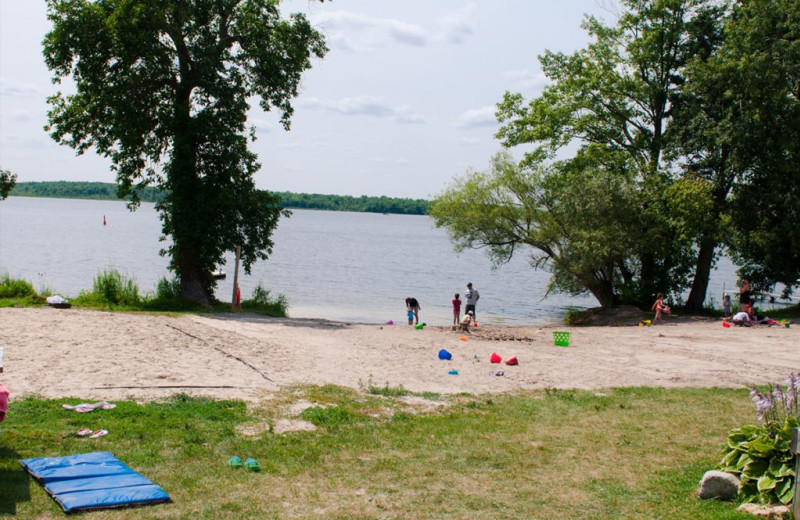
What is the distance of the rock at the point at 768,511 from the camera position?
6371mm

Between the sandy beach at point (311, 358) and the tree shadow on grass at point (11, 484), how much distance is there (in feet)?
10.2

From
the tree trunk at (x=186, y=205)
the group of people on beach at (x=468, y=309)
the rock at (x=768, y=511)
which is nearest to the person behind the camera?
the rock at (x=768, y=511)

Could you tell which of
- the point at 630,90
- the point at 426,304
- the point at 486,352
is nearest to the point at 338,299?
the point at 426,304

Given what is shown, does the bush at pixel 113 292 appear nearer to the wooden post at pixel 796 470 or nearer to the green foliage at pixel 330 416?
the green foliage at pixel 330 416

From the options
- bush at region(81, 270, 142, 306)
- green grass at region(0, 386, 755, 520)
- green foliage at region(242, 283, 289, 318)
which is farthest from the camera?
green foliage at region(242, 283, 289, 318)

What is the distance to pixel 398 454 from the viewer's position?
28.7ft

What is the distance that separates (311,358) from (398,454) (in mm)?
7088

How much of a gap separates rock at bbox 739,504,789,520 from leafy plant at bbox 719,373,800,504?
133 millimetres

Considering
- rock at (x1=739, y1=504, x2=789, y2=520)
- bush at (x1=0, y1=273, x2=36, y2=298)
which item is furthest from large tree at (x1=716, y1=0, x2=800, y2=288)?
bush at (x1=0, y1=273, x2=36, y2=298)

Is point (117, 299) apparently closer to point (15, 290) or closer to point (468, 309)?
point (15, 290)

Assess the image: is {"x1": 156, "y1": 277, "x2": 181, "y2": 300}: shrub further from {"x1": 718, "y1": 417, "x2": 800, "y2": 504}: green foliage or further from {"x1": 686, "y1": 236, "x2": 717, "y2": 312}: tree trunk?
{"x1": 686, "y1": 236, "x2": 717, "y2": 312}: tree trunk

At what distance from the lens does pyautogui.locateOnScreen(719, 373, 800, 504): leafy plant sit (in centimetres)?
672

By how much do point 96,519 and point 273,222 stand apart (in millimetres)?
20336

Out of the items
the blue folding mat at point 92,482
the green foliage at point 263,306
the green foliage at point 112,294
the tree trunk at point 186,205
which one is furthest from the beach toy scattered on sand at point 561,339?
the blue folding mat at point 92,482
